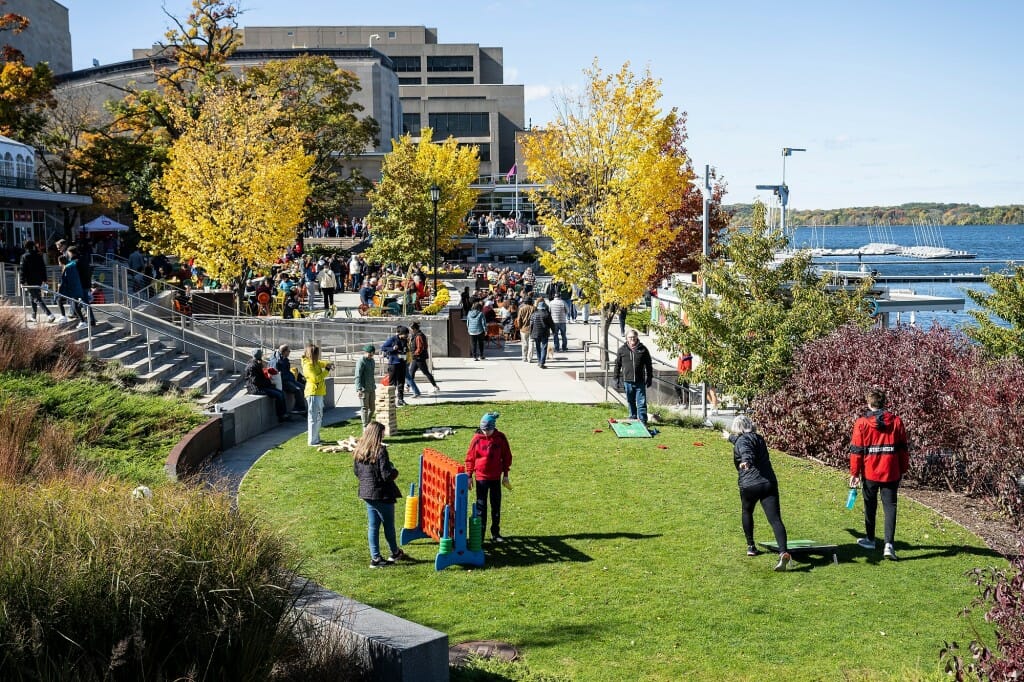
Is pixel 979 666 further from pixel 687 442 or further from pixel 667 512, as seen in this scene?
pixel 687 442

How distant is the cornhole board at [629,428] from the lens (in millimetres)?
17156

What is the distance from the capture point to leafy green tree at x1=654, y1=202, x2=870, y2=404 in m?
17.9

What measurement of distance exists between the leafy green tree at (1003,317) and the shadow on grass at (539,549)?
8219mm

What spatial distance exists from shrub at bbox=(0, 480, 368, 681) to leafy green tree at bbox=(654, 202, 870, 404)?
40.3ft

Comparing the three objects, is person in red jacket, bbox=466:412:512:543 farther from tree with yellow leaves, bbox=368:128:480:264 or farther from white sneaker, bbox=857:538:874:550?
tree with yellow leaves, bbox=368:128:480:264

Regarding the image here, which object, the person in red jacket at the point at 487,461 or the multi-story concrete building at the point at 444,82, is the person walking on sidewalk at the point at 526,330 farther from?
the multi-story concrete building at the point at 444,82

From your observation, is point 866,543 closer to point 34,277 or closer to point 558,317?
point 558,317

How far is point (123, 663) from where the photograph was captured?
19.6 ft

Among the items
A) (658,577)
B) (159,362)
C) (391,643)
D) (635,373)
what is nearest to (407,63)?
(159,362)

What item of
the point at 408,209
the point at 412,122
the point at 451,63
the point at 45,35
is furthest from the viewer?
the point at 451,63

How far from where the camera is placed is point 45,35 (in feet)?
253

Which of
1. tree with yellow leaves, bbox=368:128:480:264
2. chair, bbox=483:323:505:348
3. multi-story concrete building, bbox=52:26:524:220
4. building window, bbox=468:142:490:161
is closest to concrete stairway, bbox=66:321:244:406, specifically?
chair, bbox=483:323:505:348

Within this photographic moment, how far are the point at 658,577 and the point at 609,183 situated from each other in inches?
628

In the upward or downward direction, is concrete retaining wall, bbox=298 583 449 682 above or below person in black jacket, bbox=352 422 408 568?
below
